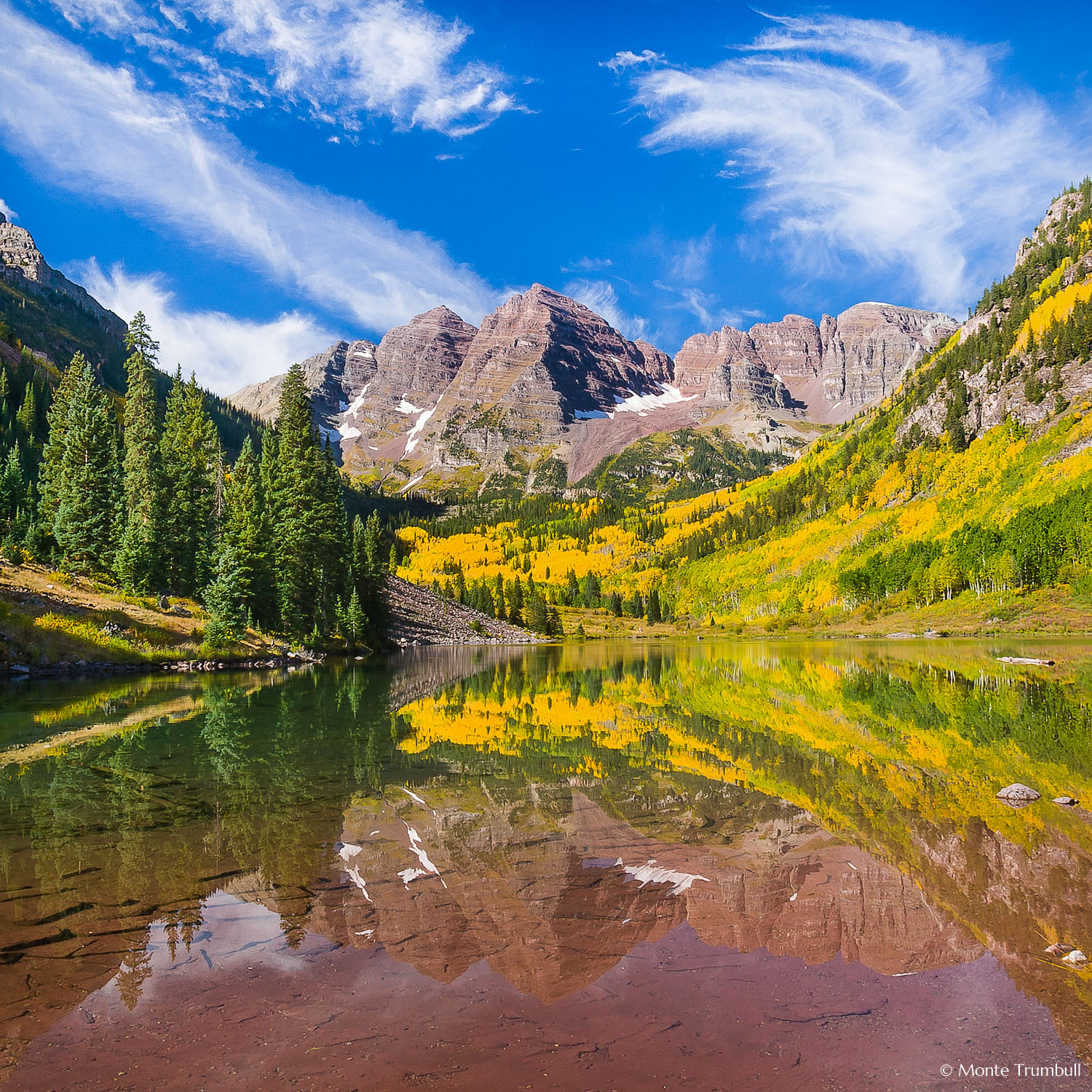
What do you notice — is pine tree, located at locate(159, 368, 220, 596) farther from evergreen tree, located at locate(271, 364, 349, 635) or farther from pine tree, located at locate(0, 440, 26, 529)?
pine tree, located at locate(0, 440, 26, 529)

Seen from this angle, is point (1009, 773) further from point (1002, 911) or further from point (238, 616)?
point (238, 616)

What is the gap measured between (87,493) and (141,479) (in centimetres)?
944

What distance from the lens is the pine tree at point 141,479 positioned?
59469 millimetres

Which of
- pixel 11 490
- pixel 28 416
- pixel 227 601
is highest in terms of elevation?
pixel 28 416

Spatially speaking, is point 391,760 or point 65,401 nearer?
point 391,760

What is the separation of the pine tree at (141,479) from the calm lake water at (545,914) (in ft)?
143

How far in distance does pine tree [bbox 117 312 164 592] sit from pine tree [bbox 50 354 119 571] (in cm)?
211

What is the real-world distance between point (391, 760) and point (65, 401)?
95.9m

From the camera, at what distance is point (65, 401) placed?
292 ft

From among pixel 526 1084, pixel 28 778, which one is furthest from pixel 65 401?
pixel 526 1084

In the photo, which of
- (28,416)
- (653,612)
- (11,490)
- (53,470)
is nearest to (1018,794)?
(53,470)

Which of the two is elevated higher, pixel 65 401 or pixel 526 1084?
pixel 65 401

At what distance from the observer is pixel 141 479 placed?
7162 cm

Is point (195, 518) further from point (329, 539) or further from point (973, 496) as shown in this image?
point (973, 496)
